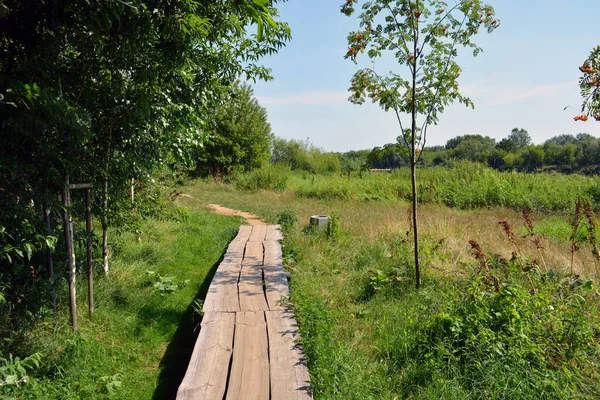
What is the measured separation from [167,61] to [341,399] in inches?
135

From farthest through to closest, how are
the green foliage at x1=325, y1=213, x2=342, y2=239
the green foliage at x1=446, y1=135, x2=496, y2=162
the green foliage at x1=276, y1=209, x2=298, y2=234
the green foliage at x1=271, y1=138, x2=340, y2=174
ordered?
the green foliage at x1=446, y1=135, x2=496, y2=162 < the green foliage at x1=271, y1=138, x2=340, y2=174 < the green foliage at x1=276, y1=209, x2=298, y2=234 < the green foliage at x1=325, y1=213, x2=342, y2=239

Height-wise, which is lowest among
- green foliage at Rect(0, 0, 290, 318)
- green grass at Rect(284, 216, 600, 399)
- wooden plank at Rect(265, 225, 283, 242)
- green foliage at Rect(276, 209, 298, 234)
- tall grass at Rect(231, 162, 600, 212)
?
green grass at Rect(284, 216, 600, 399)

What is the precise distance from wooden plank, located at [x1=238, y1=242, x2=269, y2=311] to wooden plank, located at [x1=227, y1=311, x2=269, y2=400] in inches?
11.1

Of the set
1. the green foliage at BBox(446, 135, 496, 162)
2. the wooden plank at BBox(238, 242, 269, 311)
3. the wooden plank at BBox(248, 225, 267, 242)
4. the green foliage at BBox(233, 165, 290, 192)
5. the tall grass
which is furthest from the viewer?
the green foliage at BBox(446, 135, 496, 162)

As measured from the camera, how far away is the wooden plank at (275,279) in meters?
4.43

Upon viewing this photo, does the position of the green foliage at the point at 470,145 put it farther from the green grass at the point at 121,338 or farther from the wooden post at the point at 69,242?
the wooden post at the point at 69,242

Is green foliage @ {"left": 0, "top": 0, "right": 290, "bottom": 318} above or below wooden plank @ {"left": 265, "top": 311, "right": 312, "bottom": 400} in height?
above

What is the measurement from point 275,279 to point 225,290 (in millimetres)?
739

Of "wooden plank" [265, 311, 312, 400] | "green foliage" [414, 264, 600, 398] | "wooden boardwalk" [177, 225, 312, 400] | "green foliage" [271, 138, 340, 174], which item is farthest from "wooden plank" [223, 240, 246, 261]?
"green foliage" [271, 138, 340, 174]

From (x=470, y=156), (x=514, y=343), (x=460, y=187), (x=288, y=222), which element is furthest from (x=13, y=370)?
(x=470, y=156)

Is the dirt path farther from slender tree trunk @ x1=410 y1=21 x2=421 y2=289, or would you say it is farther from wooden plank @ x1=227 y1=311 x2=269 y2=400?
wooden plank @ x1=227 y1=311 x2=269 y2=400

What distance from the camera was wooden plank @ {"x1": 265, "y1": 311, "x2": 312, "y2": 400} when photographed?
2.74 metres

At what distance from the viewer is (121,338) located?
3.87 metres

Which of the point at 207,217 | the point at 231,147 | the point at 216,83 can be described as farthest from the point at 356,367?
the point at 231,147
